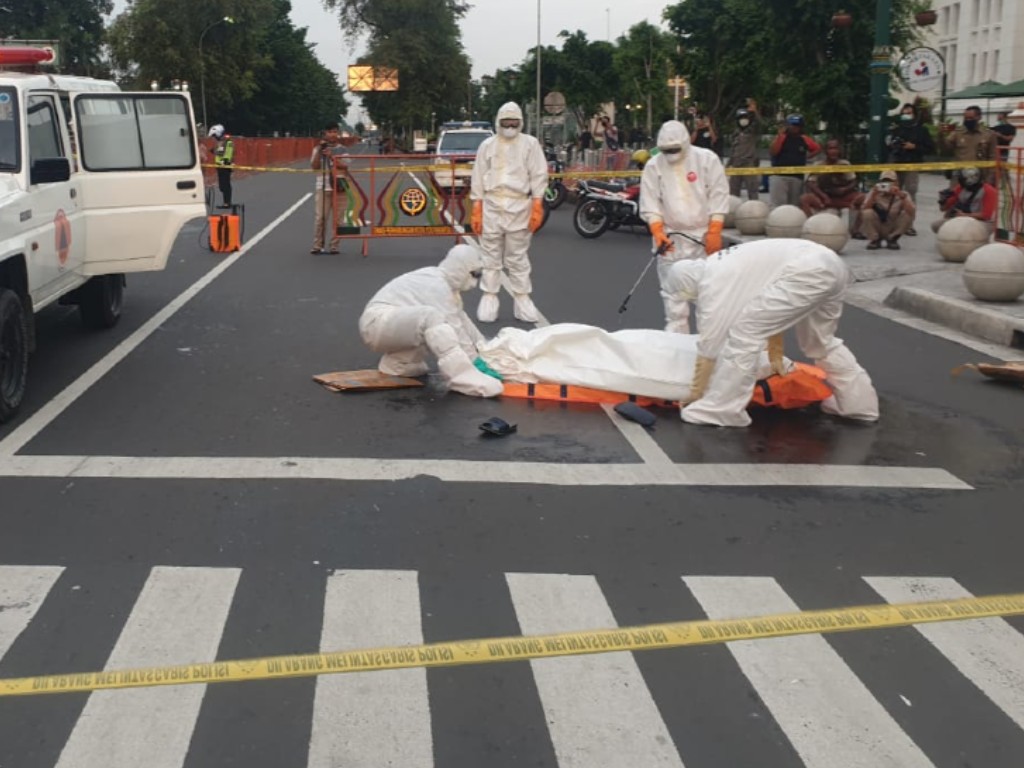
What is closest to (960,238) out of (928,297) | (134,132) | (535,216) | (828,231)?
(828,231)

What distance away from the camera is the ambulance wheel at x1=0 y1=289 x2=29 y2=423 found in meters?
7.36

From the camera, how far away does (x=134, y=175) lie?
978cm

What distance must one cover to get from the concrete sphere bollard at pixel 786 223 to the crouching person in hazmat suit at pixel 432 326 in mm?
8986

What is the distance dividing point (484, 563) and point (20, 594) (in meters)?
1.86

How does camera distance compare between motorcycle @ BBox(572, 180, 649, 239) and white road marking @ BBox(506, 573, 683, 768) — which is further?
motorcycle @ BBox(572, 180, 649, 239)

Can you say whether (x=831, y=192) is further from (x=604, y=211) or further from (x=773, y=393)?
(x=773, y=393)

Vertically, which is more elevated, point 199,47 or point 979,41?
point 199,47

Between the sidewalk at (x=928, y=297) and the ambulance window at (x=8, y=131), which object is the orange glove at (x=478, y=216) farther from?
the ambulance window at (x=8, y=131)

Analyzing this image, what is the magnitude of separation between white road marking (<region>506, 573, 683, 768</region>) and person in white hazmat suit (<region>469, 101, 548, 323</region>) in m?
6.87

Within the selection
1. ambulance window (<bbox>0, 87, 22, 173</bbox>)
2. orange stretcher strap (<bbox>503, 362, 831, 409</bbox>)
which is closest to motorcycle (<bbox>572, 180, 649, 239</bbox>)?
orange stretcher strap (<bbox>503, 362, 831, 409</bbox>)

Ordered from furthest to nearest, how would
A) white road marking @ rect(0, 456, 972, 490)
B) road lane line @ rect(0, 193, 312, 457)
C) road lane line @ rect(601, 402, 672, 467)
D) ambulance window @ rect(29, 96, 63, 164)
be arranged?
ambulance window @ rect(29, 96, 63, 164) → road lane line @ rect(0, 193, 312, 457) → road lane line @ rect(601, 402, 672, 467) → white road marking @ rect(0, 456, 972, 490)

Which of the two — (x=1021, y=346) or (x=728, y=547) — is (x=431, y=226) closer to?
(x=1021, y=346)

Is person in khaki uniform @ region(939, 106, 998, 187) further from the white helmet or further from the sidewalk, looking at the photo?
the white helmet

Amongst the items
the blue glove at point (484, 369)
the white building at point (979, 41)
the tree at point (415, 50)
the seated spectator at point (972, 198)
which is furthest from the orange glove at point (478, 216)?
the tree at point (415, 50)
